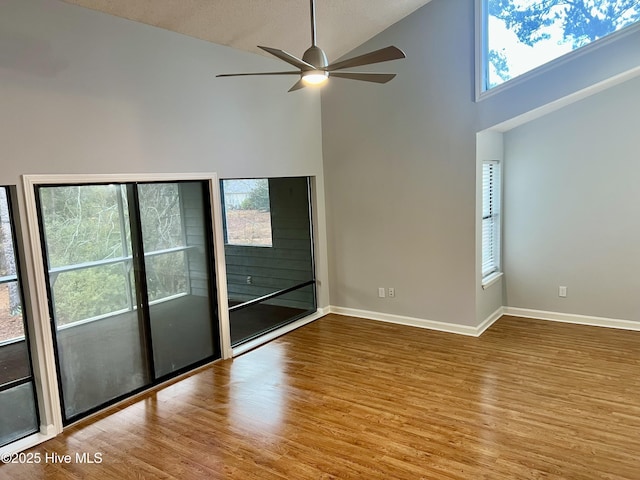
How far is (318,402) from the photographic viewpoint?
12.5ft

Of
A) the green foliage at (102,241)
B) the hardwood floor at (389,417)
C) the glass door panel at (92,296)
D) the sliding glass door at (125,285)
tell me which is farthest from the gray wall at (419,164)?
the glass door panel at (92,296)

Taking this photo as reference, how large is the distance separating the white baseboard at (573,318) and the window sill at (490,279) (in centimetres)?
53

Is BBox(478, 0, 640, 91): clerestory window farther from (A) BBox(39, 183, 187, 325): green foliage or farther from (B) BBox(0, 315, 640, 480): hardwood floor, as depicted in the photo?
(A) BBox(39, 183, 187, 325): green foliage

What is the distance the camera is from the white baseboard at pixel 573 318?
5212 millimetres

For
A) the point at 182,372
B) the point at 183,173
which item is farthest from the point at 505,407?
the point at 183,173

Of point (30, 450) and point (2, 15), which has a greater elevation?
point (2, 15)

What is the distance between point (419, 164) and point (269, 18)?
2.28 metres

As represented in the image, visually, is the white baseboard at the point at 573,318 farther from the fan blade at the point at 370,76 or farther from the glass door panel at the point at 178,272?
the fan blade at the point at 370,76

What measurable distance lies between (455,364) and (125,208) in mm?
3402

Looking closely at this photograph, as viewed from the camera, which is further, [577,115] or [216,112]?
[577,115]

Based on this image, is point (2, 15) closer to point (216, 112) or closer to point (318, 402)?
point (216, 112)

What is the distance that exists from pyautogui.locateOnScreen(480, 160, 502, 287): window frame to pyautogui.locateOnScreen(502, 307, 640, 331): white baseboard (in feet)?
1.90

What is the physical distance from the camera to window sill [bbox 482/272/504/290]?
535 centimetres

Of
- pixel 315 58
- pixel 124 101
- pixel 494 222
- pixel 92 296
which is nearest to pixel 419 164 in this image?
pixel 494 222
